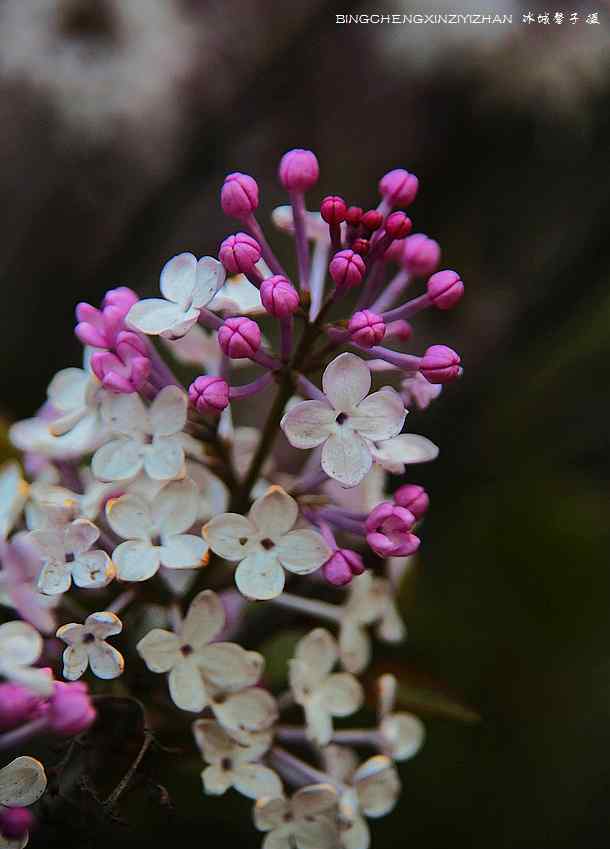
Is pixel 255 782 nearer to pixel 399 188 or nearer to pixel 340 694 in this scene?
pixel 340 694

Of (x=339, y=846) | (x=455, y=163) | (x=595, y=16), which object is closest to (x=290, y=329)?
(x=339, y=846)

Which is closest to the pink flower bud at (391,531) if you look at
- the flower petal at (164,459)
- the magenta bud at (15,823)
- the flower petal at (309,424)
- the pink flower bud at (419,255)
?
the flower petal at (309,424)

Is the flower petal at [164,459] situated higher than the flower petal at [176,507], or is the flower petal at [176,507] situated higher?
the flower petal at [164,459]

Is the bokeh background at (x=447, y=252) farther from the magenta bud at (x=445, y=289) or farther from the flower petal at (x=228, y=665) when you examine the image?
the magenta bud at (x=445, y=289)

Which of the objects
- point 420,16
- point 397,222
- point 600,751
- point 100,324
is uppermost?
point 420,16

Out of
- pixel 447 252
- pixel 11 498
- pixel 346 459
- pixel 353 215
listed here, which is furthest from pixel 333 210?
pixel 447 252

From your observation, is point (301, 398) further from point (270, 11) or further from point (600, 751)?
point (270, 11)
